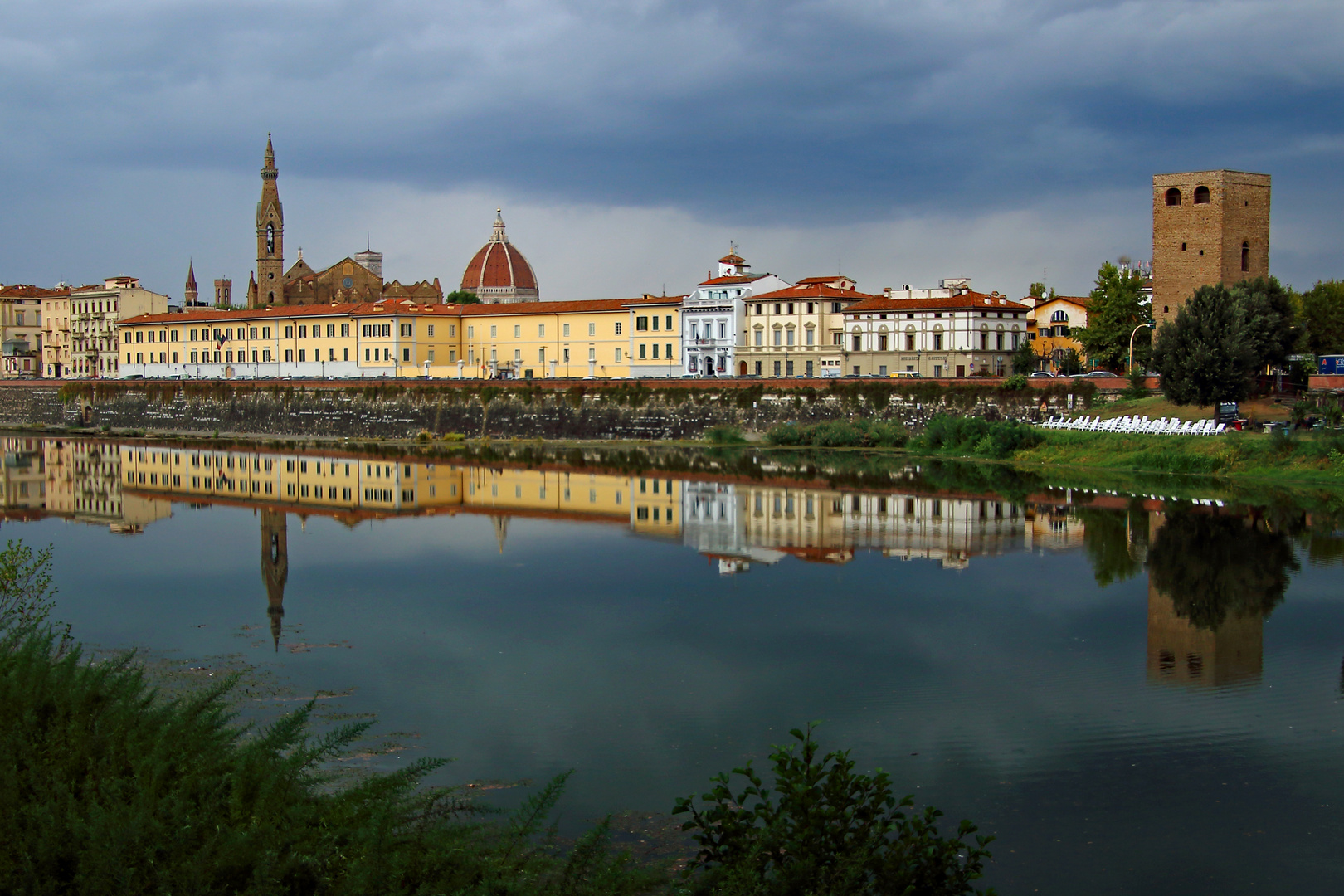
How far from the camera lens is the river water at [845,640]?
11.8 m

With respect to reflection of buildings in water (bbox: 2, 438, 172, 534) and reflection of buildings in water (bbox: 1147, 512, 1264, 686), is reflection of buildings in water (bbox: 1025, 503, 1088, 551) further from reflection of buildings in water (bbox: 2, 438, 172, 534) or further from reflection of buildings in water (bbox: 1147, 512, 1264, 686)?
reflection of buildings in water (bbox: 2, 438, 172, 534)

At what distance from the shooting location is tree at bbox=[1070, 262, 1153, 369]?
6531 centimetres

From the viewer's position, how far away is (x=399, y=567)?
82.8 ft

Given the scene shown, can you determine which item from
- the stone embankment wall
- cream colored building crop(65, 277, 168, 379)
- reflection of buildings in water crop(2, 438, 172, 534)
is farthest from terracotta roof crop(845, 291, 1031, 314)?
cream colored building crop(65, 277, 168, 379)

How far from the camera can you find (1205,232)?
183 feet

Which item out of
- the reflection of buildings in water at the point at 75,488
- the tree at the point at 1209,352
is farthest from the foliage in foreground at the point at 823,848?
the tree at the point at 1209,352

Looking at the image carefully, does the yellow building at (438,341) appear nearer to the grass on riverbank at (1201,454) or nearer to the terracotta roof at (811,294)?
the terracotta roof at (811,294)

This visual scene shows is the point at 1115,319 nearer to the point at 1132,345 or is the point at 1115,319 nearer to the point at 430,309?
the point at 1132,345

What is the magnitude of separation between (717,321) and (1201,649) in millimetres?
55319

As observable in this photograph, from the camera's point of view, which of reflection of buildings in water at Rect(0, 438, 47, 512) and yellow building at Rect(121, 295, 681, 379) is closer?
reflection of buildings in water at Rect(0, 438, 47, 512)

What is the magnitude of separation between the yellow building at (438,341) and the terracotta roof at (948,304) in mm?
12692

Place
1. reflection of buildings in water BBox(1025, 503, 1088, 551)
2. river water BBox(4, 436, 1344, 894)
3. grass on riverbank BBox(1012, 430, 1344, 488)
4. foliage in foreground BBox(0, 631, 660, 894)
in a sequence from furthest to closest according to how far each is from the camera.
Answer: grass on riverbank BBox(1012, 430, 1344, 488) < reflection of buildings in water BBox(1025, 503, 1088, 551) < river water BBox(4, 436, 1344, 894) < foliage in foreground BBox(0, 631, 660, 894)

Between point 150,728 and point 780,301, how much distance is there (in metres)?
62.6

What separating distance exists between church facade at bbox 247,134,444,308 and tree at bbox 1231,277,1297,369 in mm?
66482
